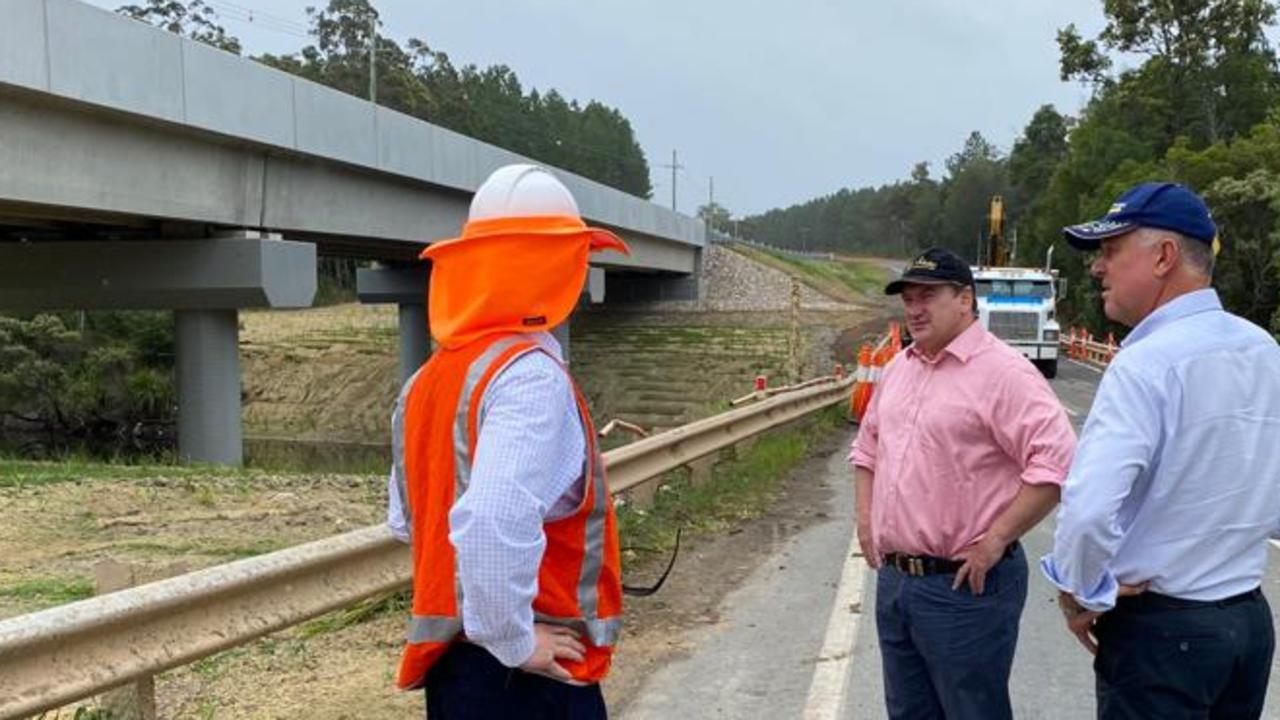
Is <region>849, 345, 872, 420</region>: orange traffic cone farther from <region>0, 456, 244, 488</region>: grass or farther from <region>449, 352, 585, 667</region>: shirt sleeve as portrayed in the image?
<region>449, 352, 585, 667</region>: shirt sleeve

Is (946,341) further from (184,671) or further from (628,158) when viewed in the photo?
(628,158)

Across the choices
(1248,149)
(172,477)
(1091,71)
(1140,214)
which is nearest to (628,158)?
(1091,71)

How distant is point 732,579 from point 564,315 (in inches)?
203

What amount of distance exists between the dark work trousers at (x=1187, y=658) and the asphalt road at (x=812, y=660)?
2.08 meters

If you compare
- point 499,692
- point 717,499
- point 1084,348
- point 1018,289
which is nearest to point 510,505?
point 499,692

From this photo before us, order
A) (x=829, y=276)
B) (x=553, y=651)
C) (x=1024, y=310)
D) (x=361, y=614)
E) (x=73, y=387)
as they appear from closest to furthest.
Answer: (x=553, y=651) < (x=361, y=614) < (x=1024, y=310) < (x=73, y=387) < (x=829, y=276)

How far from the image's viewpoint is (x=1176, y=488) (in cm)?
258

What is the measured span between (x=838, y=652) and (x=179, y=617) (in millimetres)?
3276

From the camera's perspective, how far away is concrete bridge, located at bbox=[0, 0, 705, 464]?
1335 cm

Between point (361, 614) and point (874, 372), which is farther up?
point (874, 372)

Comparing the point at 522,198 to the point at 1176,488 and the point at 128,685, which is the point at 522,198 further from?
the point at 128,685

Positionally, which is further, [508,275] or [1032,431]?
[1032,431]

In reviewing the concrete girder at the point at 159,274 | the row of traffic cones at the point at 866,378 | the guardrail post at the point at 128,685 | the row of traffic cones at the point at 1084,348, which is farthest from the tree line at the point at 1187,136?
the guardrail post at the point at 128,685

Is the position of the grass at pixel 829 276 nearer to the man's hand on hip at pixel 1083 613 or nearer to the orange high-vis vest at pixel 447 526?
the man's hand on hip at pixel 1083 613
